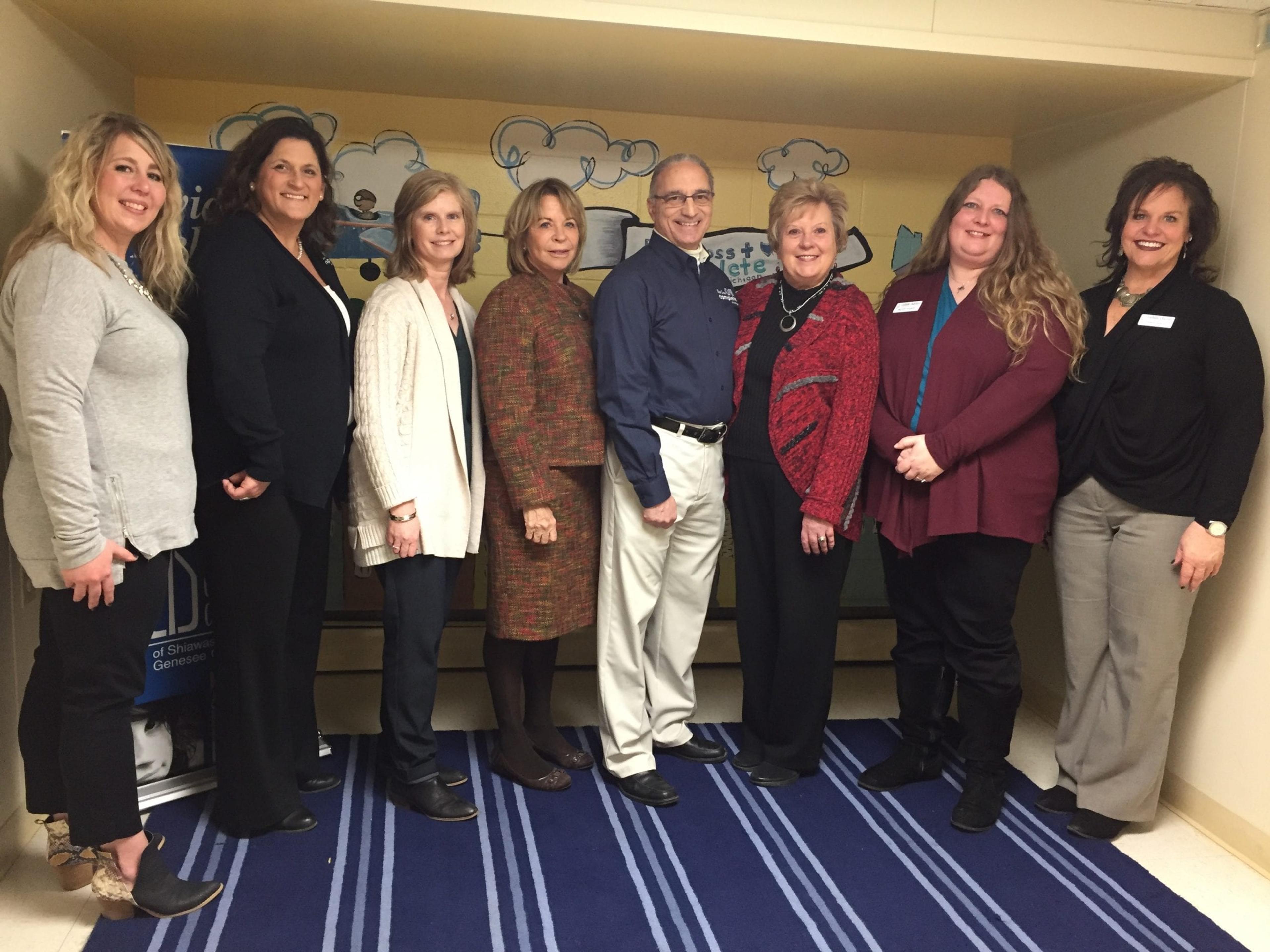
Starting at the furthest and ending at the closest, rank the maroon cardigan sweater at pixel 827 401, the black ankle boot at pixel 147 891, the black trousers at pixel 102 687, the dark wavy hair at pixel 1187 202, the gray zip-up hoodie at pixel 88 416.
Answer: the maroon cardigan sweater at pixel 827 401
the dark wavy hair at pixel 1187 202
the black ankle boot at pixel 147 891
the black trousers at pixel 102 687
the gray zip-up hoodie at pixel 88 416

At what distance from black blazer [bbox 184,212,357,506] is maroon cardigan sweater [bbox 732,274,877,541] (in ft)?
3.77

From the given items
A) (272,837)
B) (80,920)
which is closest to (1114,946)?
(272,837)

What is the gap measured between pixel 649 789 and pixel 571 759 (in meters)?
0.29

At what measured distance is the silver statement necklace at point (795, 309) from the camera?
2.60 meters

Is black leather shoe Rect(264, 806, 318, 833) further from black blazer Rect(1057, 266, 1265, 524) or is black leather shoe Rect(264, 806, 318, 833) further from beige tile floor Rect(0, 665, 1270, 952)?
black blazer Rect(1057, 266, 1265, 524)

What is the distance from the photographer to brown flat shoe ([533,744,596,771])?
2.80 metres

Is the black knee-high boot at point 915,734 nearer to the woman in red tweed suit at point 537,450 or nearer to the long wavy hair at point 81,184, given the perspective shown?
the woman in red tweed suit at point 537,450

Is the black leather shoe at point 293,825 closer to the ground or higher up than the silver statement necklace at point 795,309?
closer to the ground

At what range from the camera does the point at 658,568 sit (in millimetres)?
2648

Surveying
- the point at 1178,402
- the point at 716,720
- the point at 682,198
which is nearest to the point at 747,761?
the point at 716,720

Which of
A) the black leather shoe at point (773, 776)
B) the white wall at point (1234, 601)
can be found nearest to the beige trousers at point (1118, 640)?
the white wall at point (1234, 601)

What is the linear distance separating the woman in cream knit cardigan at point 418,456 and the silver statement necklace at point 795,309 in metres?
0.87

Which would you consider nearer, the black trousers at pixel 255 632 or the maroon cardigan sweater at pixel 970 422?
the black trousers at pixel 255 632

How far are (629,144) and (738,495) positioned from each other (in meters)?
1.48
